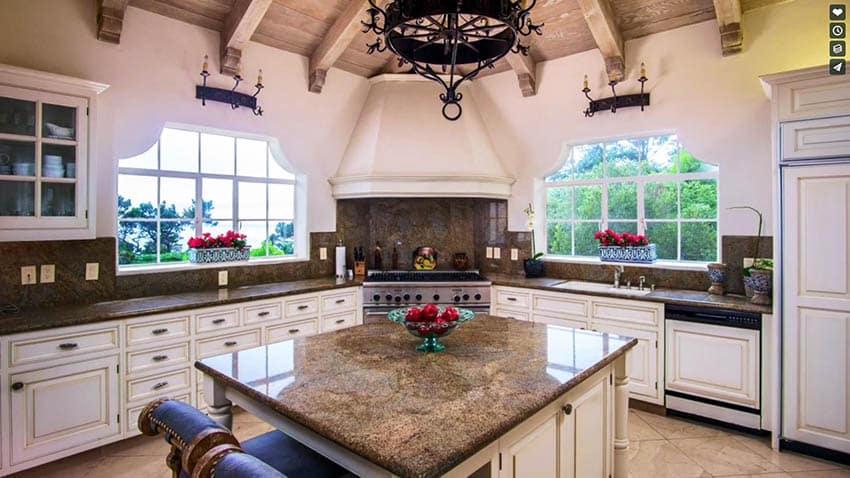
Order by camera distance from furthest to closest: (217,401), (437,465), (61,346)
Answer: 1. (61,346)
2. (217,401)
3. (437,465)

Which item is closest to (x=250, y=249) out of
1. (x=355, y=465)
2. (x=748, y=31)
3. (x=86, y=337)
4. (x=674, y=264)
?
(x=86, y=337)

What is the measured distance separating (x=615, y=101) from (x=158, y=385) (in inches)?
169

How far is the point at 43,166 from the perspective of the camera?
278cm

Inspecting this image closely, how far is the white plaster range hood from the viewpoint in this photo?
4480 millimetres

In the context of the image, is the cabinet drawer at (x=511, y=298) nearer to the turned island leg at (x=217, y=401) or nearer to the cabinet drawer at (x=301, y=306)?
the cabinet drawer at (x=301, y=306)

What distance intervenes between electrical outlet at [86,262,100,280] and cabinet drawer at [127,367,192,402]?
0.86 metres

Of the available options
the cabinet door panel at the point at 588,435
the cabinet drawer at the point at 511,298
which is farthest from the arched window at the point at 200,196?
the cabinet door panel at the point at 588,435

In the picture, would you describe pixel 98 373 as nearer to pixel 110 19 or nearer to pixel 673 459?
pixel 110 19

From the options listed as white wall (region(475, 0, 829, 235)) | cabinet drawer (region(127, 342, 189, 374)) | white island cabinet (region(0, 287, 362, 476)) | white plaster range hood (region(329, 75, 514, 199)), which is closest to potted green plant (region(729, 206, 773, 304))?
white wall (region(475, 0, 829, 235))

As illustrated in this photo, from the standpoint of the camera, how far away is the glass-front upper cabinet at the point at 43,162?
2.66 meters

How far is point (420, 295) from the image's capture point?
4.37 meters

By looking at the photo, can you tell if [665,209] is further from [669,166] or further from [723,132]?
[723,132]

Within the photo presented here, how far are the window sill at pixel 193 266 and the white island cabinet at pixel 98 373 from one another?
61 cm

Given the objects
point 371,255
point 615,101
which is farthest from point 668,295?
point 371,255
